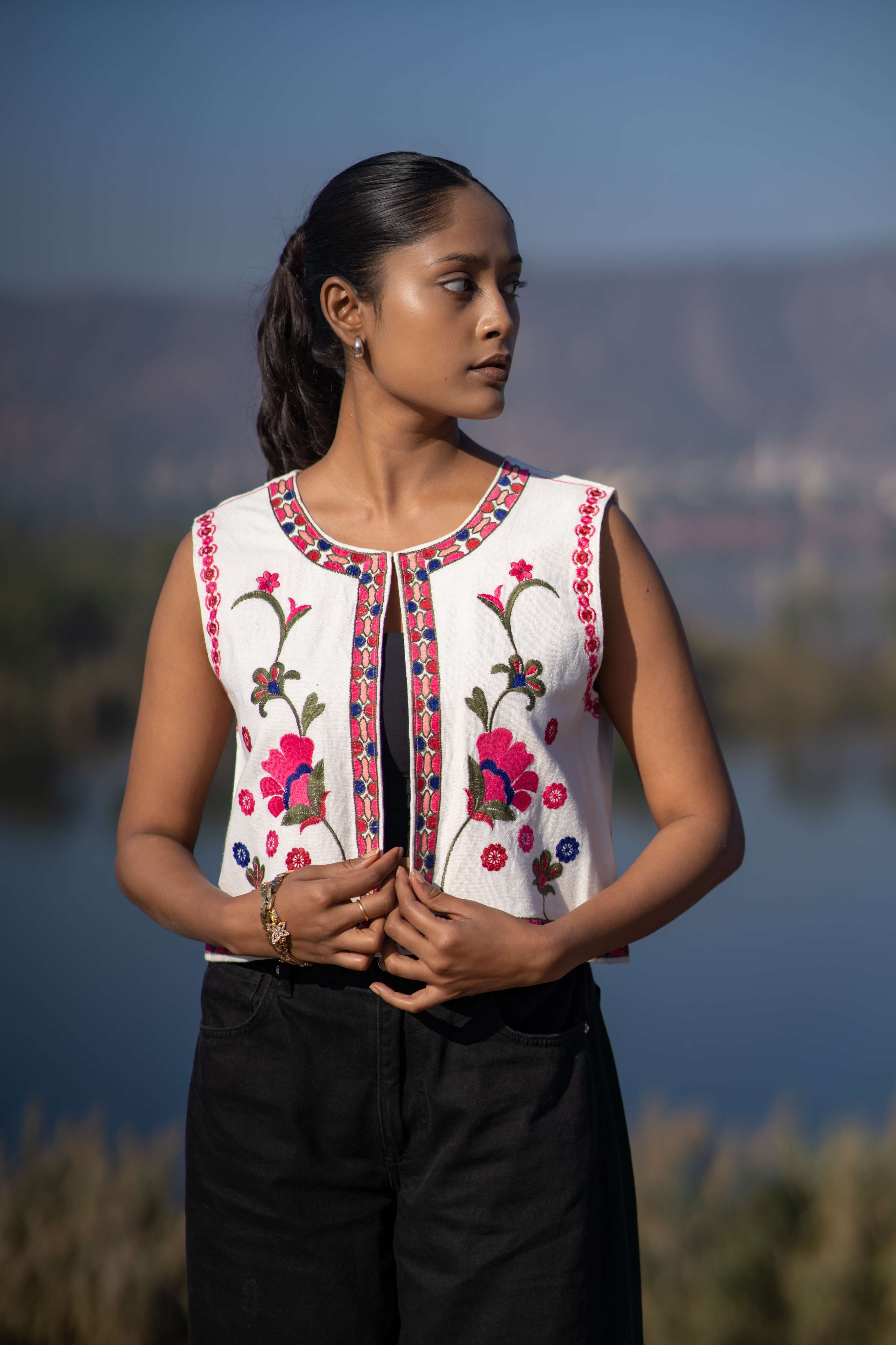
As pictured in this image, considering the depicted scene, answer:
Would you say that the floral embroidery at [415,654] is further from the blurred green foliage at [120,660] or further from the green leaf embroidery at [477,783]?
the blurred green foliage at [120,660]

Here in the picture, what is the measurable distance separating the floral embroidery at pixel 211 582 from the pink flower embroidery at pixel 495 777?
10.5 inches

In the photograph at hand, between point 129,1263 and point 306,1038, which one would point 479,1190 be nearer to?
point 306,1038

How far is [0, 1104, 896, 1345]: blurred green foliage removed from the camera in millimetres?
2062

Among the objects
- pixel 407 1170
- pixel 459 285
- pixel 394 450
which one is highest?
pixel 459 285

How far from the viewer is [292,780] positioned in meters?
1.09

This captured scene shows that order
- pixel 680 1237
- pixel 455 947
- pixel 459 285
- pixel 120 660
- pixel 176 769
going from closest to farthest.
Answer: pixel 455 947 → pixel 459 285 → pixel 176 769 → pixel 680 1237 → pixel 120 660

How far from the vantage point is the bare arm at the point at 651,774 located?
1010 mm

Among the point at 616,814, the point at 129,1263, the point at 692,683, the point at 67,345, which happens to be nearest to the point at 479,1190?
the point at 692,683

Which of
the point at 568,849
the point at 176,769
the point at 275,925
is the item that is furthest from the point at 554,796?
the point at 176,769

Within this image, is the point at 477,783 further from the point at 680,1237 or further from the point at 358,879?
the point at 680,1237

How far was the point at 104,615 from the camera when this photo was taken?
8.89 ft

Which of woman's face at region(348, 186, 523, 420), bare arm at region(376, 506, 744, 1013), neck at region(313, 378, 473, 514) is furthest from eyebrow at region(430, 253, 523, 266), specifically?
bare arm at region(376, 506, 744, 1013)

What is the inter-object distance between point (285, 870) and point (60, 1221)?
1500 millimetres

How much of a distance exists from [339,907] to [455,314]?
50 centimetres
